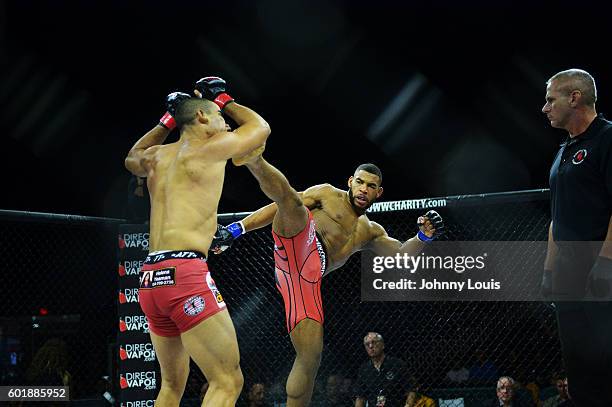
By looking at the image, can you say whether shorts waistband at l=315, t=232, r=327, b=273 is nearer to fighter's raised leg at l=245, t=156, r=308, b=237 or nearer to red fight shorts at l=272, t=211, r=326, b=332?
red fight shorts at l=272, t=211, r=326, b=332

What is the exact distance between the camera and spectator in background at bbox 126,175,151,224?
5.00 m

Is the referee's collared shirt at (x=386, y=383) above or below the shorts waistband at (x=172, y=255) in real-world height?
below

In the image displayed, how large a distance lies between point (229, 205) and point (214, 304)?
21.7 ft

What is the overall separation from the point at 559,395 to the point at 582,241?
7.91 feet

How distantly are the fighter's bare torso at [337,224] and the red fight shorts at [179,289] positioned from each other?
1478 millimetres

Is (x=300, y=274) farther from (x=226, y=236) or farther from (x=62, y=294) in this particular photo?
(x=62, y=294)

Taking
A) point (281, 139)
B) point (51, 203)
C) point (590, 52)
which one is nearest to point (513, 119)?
point (590, 52)

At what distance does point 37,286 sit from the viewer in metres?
8.72

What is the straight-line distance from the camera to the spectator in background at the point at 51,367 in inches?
215

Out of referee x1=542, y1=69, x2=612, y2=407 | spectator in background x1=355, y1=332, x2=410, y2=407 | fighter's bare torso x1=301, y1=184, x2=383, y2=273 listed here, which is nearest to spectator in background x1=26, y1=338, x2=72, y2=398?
spectator in background x1=355, y1=332, x2=410, y2=407

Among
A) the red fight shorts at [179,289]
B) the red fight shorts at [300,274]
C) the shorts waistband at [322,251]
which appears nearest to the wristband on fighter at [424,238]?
the shorts waistband at [322,251]

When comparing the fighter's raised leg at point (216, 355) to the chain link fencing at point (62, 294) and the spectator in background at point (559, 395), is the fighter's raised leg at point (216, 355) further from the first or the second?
the chain link fencing at point (62, 294)

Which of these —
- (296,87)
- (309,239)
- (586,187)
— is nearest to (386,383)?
(309,239)

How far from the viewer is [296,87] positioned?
394 inches
